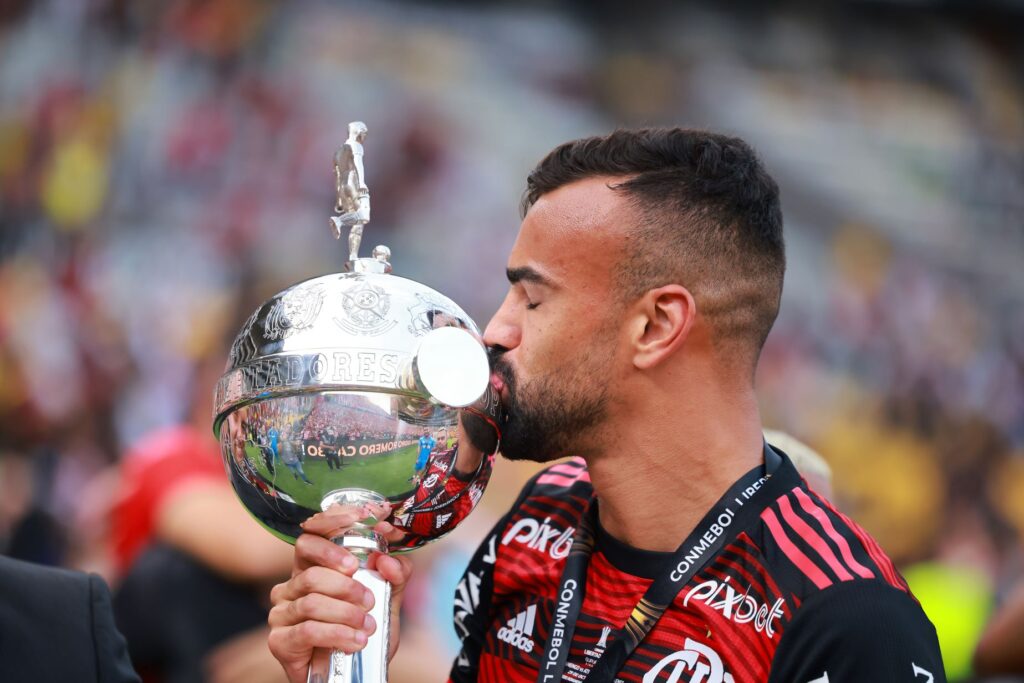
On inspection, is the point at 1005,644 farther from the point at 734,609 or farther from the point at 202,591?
the point at 202,591

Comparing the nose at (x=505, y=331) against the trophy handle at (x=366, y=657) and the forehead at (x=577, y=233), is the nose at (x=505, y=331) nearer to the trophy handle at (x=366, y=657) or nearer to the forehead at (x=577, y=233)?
the forehead at (x=577, y=233)

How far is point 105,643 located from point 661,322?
3.25 feet

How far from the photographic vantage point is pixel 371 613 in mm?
1601

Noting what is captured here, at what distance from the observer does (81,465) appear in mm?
6516

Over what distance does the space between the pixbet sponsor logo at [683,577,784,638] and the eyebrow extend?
0.54 meters

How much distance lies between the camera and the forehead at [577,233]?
1861 millimetres

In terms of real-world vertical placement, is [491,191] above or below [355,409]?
above

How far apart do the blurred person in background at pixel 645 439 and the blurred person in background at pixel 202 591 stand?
97 centimetres

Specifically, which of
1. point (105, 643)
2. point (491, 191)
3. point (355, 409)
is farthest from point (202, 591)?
point (491, 191)

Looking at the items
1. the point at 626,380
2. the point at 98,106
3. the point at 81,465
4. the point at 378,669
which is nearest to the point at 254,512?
the point at 378,669

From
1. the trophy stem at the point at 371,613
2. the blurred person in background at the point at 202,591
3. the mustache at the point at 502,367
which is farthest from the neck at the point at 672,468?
the blurred person in background at the point at 202,591

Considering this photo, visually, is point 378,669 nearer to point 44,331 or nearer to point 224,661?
point 224,661

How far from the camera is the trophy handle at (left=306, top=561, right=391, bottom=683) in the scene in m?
1.56

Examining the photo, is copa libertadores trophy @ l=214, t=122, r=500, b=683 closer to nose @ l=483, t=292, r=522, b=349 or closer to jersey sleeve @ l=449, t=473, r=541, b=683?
nose @ l=483, t=292, r=522, b=349
